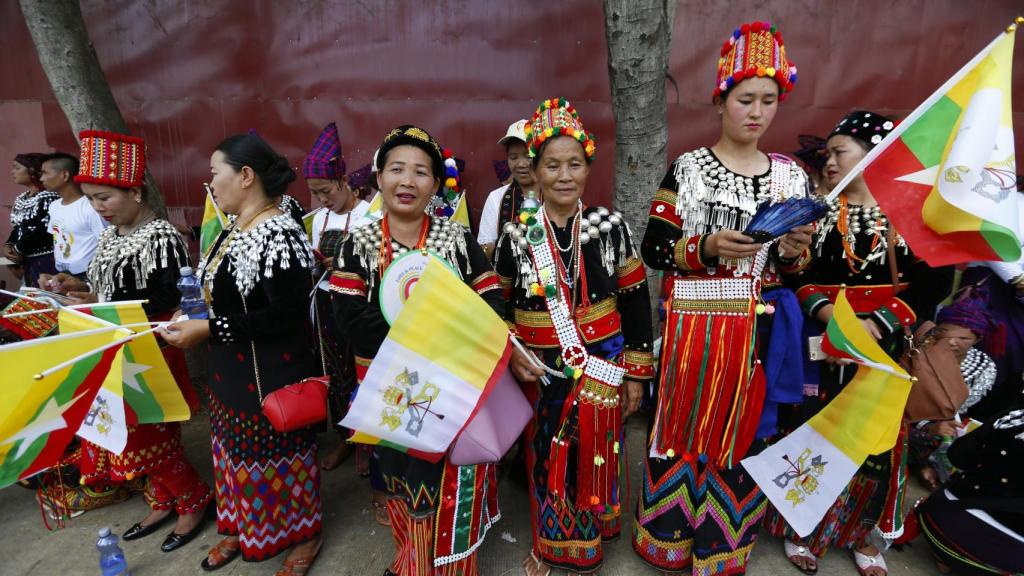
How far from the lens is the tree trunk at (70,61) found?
3910mm

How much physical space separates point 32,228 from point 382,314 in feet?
14.3

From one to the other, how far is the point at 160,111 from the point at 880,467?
6.68 metres

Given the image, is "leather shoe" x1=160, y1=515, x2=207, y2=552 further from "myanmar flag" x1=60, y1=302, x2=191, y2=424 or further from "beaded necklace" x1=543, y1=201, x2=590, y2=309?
"beaded necklace" x1=543, y1=201, x2=590, y2=309

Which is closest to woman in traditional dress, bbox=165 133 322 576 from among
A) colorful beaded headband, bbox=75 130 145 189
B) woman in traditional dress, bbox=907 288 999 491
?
colorful beaded headband, bbox=75 130 145 189

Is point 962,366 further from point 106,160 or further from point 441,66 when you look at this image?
point 106,160

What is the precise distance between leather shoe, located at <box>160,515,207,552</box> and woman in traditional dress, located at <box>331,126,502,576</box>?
1410 millimetres

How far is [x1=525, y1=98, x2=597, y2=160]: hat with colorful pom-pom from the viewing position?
2266 millimetres

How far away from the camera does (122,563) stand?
2635mm

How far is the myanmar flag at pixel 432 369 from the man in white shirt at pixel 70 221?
3.38m

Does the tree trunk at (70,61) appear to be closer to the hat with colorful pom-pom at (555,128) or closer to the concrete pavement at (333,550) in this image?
the concrete pavement at (333,550)

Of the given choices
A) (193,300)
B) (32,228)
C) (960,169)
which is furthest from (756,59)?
(32,228)

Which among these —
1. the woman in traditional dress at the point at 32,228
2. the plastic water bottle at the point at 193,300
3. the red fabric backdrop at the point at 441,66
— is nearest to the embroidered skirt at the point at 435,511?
the plastic water bottle at the point at 193,300

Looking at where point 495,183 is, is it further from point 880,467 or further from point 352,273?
point 880,467

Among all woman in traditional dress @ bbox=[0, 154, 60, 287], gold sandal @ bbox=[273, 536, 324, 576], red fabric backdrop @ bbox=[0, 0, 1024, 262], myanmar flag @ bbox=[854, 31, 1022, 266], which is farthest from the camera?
red fabric backdrop @ bbox=[0, 0, 1024, 262]
